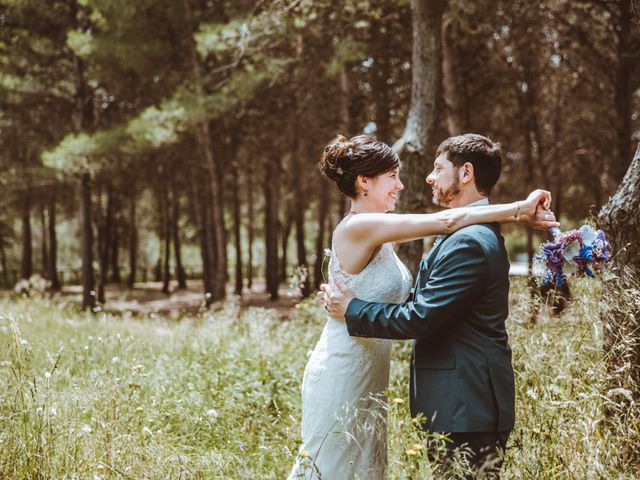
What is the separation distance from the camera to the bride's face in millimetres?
3133

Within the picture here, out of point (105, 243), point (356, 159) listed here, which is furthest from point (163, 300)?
point (356, 159)

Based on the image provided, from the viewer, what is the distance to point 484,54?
51.2 ft

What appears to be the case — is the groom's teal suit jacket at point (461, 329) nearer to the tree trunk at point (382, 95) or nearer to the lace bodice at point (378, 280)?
the lace bodice at point (378, 280)

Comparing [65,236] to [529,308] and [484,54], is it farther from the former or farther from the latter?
[529,308]

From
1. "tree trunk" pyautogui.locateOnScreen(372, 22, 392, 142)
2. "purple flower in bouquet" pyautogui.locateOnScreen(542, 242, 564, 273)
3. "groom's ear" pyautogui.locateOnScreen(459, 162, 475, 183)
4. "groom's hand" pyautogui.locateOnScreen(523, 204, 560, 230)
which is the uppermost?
"tree trunk" pyautogui.locateOnScreen(372, 22, 392, 142)

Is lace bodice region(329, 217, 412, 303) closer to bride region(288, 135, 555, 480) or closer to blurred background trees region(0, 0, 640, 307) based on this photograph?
bride region(288, 135, 555, 480)

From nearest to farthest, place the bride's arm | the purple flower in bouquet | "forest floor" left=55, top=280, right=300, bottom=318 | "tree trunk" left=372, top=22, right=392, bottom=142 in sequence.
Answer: the bride's arm → the purple flower in bouquet → "tree trunk" left=372, top=22, right=392, bottom=142 → "forest floor" left=55, top=280, right=300, bottom=318

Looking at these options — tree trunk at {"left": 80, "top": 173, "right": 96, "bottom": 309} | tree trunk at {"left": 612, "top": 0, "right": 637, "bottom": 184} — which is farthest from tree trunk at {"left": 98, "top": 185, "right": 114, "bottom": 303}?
tree trunk at {"left": 612, "top": 0, "right": 637, "bottom": 184}

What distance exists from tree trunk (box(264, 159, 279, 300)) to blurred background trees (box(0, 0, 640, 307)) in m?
0.09

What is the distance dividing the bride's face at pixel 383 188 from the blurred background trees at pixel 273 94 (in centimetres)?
663

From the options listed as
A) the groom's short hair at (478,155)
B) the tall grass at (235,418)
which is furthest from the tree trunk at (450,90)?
the groom's short hair at (478,155)

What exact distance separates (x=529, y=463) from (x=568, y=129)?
57.8 ft

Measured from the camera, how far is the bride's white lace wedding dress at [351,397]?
9.86ft

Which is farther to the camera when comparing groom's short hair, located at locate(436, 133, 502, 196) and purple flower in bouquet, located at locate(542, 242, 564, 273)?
purple flower in bouquet, located at locate(542, 242, 564, 273)
